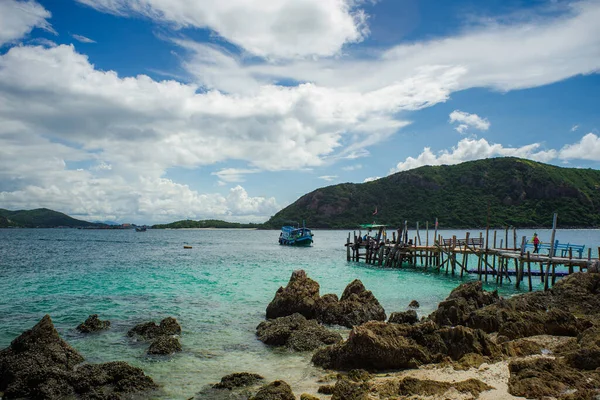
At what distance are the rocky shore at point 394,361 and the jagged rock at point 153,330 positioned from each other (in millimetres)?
35

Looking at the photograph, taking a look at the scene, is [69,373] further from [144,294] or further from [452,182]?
[452,182]

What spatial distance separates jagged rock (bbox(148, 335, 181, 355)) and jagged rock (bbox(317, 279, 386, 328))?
5917mm

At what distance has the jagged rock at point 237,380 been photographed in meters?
9.54

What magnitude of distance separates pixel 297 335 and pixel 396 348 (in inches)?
148

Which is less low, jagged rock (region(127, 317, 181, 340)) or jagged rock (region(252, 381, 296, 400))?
jagged rock (region(252, 381, 296, 400))

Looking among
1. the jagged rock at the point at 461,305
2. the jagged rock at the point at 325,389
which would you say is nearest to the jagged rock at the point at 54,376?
the jagged rock at the point at 325,389

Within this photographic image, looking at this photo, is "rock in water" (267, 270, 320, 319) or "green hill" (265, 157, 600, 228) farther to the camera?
"green hill" (265, 157, 600, 228)

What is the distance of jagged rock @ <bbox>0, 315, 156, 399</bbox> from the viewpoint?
8977mm

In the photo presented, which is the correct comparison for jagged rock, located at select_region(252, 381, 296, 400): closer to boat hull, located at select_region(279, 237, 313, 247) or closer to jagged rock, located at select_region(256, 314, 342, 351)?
jagged rock, located at select_region(256, 314, 342, 351)

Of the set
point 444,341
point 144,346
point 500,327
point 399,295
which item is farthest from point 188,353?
point 399,295

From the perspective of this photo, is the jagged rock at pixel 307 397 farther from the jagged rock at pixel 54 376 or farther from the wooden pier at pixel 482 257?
the wooden pier at pixel 482 257

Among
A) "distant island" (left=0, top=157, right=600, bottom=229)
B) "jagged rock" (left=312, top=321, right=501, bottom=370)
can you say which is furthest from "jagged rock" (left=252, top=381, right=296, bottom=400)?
"distant island" (left=0, top=157, right=600, bottom=229)

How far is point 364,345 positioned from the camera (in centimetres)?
1046

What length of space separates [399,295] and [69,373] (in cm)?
1748
